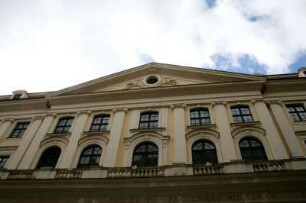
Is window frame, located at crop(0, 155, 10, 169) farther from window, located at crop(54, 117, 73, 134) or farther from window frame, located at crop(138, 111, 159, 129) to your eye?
window frame, located at crop(138, 111, 159, 129)

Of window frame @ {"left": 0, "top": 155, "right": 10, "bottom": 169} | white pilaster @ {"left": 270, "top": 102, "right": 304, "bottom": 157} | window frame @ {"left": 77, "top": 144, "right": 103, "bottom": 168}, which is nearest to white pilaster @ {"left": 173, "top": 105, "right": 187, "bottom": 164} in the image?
window frame @ {"left": 77, "top": 144, "right": 103, "bottom": 168}

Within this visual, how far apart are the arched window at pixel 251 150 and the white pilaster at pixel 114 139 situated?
7.26 meters

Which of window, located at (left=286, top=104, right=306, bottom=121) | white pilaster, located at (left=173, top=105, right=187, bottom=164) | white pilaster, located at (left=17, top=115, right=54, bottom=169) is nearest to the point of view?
white pilaster, located at (left=173, top=105, right=187, bottom=164)

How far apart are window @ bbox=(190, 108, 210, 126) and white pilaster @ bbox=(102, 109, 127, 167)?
4716 millimetres

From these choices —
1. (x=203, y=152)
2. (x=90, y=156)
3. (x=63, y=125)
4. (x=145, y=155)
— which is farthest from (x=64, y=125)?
(x=203, y=152)

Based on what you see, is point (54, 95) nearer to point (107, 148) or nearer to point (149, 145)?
point (107, 148)

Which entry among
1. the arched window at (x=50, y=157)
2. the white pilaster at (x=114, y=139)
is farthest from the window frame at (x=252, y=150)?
the arched window at (x=50, y=157)

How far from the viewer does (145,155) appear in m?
16.7

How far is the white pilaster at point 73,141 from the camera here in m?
16.8

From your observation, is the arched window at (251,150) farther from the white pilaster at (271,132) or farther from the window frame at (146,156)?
the window frame at (146,156)

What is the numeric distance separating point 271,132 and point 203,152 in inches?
161

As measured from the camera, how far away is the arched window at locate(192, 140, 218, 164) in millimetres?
15852

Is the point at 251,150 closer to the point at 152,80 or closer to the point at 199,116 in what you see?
the point at 199,116

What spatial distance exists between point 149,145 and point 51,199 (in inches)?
244
